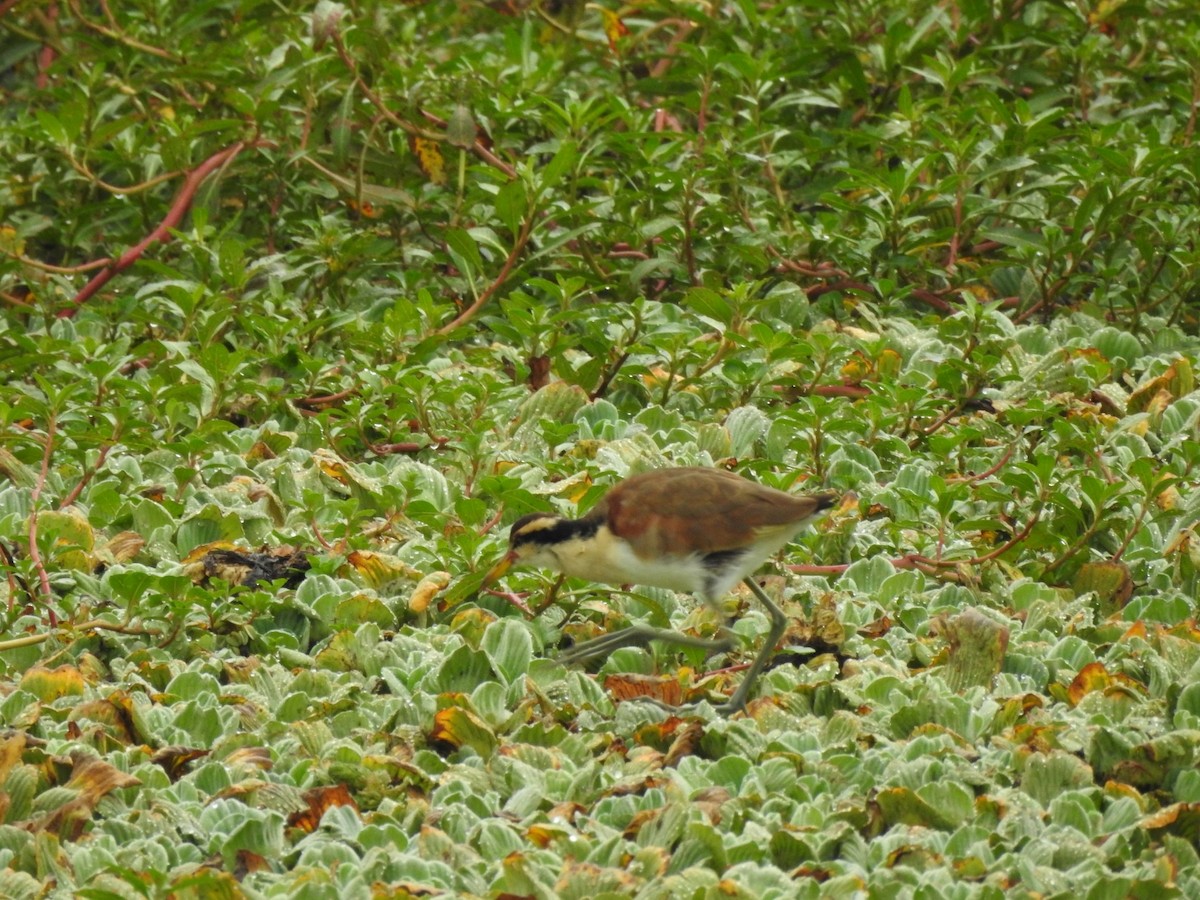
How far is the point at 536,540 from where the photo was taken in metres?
5.20

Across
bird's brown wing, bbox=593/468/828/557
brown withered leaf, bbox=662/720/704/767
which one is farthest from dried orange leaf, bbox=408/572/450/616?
brown withered leaf, bbox=662/720/704/767

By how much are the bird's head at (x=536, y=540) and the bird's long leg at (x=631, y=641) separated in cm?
26

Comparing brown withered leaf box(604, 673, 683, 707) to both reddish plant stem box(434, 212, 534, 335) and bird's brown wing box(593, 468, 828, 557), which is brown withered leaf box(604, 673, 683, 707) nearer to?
bird's brown wing box(593, 468, 828, 557)

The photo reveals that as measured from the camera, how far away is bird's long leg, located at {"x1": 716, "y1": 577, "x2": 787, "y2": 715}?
4.93 meters

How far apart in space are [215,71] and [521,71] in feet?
4.88

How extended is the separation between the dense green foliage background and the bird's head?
21cm

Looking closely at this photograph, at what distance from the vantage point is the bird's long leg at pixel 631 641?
205 inches

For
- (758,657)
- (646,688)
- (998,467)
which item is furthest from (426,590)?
(998,467)

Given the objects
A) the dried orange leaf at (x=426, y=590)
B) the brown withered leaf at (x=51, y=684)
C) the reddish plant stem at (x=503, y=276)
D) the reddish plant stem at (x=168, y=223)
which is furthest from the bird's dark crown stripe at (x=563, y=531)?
the reddish plant stem at (x=168, y=223)

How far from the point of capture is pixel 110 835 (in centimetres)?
425

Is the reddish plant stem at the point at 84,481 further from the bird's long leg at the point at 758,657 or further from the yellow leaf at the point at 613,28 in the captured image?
the yellow leaf at the point at 613,28

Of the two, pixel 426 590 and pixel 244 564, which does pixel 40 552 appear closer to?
pixel 244 564

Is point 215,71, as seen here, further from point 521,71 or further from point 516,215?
point 516,215

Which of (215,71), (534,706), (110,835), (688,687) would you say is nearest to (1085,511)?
(688,687)
